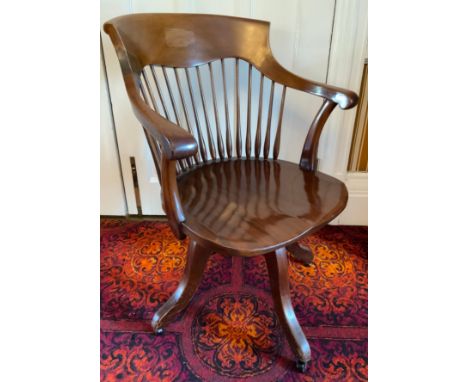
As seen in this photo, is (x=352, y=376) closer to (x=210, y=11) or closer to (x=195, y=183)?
(x=195, y=183)

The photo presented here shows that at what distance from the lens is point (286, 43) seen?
3.91 ft

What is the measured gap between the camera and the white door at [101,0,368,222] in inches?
45.1

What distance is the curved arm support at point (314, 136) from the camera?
36.8 inches

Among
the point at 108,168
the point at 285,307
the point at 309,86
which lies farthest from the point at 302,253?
the point at 108,168

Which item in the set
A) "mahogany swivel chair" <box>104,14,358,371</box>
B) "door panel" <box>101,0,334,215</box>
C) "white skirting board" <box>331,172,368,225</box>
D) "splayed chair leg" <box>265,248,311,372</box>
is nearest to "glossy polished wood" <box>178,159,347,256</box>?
"mahogany swivel chair" <box>104,14,358,371</box>

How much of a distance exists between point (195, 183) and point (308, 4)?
29.8 inches

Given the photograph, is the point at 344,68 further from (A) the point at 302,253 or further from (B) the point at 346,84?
(A) the point at 302,253

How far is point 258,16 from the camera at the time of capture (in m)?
1.16

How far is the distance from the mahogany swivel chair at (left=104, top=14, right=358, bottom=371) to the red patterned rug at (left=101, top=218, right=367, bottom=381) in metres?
0.08

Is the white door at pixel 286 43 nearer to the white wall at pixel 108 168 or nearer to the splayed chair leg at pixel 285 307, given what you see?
the white wall at pixel 108 168

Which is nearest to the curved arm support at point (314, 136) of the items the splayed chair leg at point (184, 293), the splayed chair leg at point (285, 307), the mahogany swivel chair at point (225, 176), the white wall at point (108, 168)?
the mahogany swivel chair at point (225, 176)

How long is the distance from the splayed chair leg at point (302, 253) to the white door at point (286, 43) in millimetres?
385
